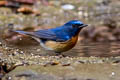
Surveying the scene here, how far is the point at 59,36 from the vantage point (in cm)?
557

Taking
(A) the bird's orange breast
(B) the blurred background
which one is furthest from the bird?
(B) the blurred background

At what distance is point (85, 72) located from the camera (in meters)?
3.79

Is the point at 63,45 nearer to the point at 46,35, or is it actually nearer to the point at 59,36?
the point at 59,36

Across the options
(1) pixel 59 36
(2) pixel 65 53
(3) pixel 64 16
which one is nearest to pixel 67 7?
(3) pixel 64 16

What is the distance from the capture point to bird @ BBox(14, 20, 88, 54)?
539 cm

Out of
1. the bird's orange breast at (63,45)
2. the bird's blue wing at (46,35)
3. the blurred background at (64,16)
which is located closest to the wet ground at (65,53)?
the blurred background at (64,16)

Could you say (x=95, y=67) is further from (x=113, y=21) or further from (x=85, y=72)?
(x=113, y=21)

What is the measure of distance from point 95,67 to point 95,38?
496cm

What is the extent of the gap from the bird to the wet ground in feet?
0.46

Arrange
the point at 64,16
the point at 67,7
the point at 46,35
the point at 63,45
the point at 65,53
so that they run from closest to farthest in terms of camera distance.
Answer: the point at 63,45 → the point at 46,35 → the point at 65,53 → the point at 64,16 → the point at 67,7

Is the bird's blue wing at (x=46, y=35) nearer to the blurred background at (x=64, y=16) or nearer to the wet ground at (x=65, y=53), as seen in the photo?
the wet ground at (x=65, y=53)

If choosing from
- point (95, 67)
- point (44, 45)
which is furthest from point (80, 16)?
point (95, 67)

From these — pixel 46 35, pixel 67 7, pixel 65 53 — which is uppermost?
pixel 46 35

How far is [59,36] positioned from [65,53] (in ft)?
1.05
